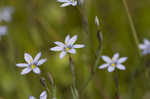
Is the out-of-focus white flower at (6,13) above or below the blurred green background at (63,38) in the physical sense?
above

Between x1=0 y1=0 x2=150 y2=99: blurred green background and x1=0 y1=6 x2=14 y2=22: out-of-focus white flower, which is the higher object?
x1=0 y1=6 x2=14 y2=22: out-of-focus white flower

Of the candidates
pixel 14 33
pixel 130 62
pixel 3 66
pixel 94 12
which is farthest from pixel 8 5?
pixel 130 62

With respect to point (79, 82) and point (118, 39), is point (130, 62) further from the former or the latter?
point (79, 82)

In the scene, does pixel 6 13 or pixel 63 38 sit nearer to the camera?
pixel 63 38

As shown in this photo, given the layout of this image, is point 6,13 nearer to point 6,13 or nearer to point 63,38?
point 6,13

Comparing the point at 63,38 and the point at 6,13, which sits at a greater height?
the point at 6,13

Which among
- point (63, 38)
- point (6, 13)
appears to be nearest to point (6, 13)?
point (6, 13)

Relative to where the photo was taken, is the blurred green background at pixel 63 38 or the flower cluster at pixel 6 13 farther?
the flower cluster at pixel 6 13

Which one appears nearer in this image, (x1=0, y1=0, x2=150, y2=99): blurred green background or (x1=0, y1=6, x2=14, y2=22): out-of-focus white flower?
(x1=0, y1=0, x2=150, y2=99): blurred green background
